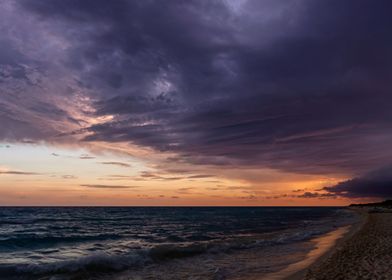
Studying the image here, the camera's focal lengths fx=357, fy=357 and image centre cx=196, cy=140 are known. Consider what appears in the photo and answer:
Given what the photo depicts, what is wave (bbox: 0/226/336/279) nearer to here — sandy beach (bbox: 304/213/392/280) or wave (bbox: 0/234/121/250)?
sandy beach (bbox: 304/213/392/280)

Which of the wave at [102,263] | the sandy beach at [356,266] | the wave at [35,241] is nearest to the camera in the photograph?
the sandy beach at [356,266]

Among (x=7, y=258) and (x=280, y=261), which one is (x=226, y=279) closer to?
(x=280, y=261)

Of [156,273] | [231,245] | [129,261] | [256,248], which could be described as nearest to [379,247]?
[256,248]

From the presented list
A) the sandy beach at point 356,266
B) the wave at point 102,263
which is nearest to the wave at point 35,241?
the wave at point 102,263

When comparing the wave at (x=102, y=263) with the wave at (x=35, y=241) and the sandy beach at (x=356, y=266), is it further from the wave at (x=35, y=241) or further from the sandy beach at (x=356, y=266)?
the wave at (x=35, y=241)

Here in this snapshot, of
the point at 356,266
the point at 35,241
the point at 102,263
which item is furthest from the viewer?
the point at 35,241

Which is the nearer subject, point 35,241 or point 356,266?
point 356,266

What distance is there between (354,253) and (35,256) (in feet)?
68.8

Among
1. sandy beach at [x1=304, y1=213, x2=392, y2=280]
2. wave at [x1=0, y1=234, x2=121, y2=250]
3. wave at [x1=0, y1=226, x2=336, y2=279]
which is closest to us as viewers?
sandy beach at [x1=304, y1=213, x2=392, y2=280]

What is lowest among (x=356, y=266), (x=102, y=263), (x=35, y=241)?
(x=102, y=263)

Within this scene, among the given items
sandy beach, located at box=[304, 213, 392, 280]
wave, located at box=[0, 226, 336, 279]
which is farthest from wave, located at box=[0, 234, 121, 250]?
sandy beach, located at box=[304, 213, 392, 280]

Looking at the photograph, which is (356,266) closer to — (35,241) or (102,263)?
(102,263)

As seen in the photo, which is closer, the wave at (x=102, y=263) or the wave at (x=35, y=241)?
the wave at (x=102, y=263)

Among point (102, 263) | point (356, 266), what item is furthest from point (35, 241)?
point (356, 266)
